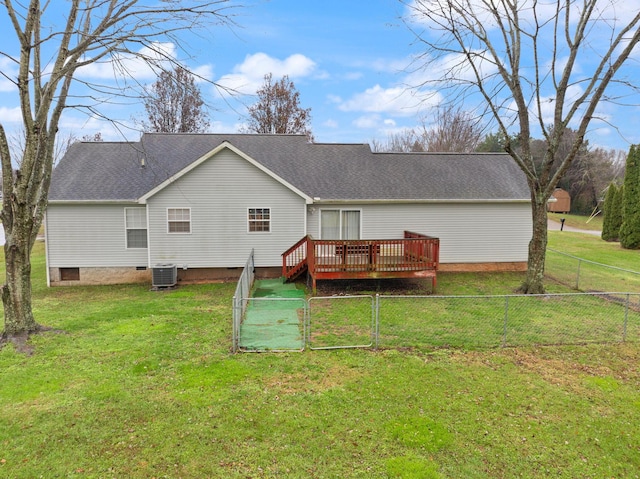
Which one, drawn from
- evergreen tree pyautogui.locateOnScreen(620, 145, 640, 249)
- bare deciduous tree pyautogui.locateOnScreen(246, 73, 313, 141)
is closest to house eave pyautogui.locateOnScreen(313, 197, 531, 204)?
evergreen tree pyautogui.locateOnScreen(620, 145, 640, 249)

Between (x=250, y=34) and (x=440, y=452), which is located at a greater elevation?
(x=250, y=34)

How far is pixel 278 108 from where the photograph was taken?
3366 cm

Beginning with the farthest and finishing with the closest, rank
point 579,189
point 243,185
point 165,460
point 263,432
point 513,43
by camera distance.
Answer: point 579,189 → point 243,185 → point 513,43 → point 263,432 → point 165,460

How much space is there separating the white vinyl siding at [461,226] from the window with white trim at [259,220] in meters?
1.65

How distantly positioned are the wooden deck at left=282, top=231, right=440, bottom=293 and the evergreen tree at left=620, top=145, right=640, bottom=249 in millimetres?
18514

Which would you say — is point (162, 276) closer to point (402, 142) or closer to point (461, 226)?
point (461, 226)

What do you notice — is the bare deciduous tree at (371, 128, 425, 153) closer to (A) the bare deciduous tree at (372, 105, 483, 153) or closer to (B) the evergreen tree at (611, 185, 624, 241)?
(A) the bare deciduous tree at (372, 105, 483, 153)

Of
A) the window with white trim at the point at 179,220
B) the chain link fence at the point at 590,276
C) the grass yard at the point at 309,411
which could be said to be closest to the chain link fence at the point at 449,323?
the grass yard at the point at 309,411

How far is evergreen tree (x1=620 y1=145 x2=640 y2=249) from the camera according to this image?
22.8 metres

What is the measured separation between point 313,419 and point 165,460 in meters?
1.82

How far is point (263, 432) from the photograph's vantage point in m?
4.78

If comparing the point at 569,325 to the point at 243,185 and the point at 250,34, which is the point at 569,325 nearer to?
the point at 250,34

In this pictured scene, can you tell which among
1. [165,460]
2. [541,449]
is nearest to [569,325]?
[541,449]

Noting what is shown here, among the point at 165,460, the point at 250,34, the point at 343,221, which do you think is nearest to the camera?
the point at 165,460
